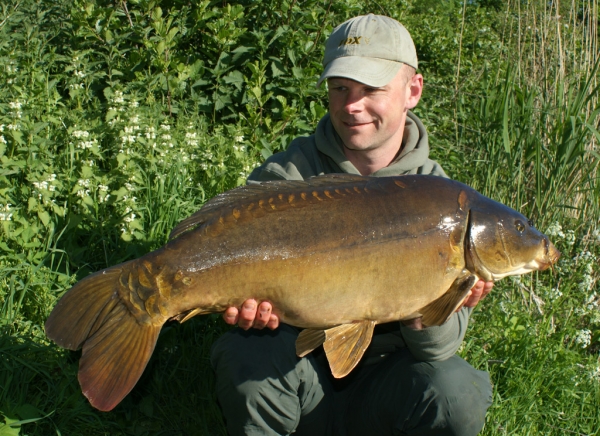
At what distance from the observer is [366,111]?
8.96ft

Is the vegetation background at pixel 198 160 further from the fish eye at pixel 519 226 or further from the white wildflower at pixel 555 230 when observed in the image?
the fish eye at pixel 519 226

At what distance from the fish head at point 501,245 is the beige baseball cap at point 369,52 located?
2.37 ft

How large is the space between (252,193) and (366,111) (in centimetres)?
74

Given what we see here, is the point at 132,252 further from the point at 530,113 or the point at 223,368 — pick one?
the point at 530,113

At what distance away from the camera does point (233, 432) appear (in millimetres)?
2480

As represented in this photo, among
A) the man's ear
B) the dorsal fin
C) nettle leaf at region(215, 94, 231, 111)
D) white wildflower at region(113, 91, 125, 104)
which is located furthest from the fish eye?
nettle leaf at region(215, 94, 231, 111)

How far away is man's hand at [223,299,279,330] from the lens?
6.97 feet

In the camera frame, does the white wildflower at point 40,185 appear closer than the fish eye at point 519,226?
No

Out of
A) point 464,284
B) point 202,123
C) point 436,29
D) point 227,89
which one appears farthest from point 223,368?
point 436,29

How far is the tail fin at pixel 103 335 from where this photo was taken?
2.04 metres

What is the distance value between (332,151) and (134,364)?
1.21 m

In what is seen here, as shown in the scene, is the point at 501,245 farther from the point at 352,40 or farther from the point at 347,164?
the point at 352,40

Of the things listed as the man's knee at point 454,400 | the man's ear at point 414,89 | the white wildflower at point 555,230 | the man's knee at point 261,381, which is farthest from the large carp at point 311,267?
the white wildflower at point 555,230

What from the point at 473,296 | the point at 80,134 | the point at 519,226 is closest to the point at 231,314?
the point at 473,296
